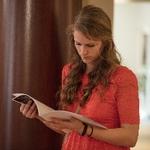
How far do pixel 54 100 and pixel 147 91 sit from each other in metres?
8.02

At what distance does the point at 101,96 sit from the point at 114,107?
7cm

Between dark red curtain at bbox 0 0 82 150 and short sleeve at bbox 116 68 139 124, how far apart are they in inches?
34.0

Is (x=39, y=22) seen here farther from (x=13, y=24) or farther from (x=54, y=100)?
(x=54, y=100)

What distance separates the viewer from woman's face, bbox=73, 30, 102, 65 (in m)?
1.63

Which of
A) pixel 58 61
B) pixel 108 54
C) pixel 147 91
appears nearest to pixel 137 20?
pixel 147 91

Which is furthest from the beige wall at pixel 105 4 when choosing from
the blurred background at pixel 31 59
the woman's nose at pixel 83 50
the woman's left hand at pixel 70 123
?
the woman's left hand at pixel 70 123

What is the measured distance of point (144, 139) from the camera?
679 centimetres

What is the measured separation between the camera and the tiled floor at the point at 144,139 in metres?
6.02

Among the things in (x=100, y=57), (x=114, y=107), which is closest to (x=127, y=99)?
(x=114, y=107)

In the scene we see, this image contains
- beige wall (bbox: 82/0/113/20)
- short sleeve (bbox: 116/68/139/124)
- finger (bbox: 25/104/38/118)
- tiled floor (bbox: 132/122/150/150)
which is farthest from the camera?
tiled floor (bbox: 132/122/150/150)

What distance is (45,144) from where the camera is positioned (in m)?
2.47

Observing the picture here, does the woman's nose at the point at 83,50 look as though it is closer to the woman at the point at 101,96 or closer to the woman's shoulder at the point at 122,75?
the woman at the point at 101,96

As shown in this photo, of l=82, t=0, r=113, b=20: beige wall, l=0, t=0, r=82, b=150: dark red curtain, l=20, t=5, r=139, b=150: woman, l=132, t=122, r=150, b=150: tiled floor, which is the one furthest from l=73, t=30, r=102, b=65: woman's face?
l=132, t=122, r=150, b=150: tiled floor

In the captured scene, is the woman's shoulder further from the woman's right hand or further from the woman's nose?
the woman's right hand
